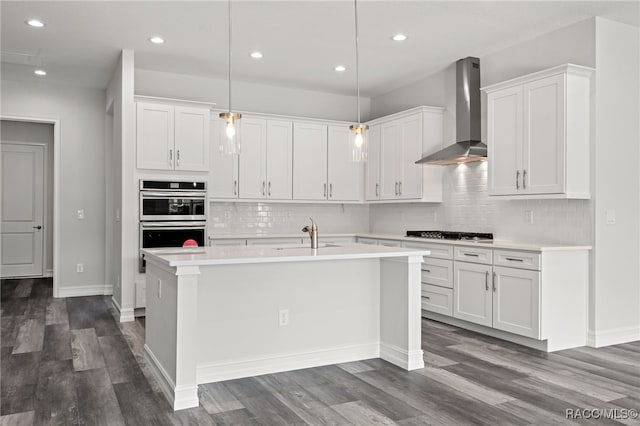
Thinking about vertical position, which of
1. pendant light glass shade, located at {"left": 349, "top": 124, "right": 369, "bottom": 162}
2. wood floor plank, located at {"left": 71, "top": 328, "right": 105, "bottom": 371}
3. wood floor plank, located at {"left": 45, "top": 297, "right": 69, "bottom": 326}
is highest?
pendant light glass shade, located at {"left": 349, "top": 124, "right": 369, "bottom": 162}

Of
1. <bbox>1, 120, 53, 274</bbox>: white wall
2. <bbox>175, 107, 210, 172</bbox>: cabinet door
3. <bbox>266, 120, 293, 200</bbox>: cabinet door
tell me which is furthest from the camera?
<bbox>1, 120, 53, 274</bbox>: white wall

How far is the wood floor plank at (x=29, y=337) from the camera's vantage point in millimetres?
4312

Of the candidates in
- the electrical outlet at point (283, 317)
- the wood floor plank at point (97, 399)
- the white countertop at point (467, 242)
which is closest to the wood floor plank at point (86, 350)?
the wood floor plank at point (97, 399)

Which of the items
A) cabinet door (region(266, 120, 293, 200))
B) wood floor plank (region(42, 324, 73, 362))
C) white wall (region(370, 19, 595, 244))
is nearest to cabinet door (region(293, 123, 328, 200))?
cabinet door (region(266, 120, 293, 200))

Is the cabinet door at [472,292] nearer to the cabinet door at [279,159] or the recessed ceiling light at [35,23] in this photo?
the cabinet door at [279,159]

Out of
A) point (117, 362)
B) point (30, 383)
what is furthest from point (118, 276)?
point (30, 383)

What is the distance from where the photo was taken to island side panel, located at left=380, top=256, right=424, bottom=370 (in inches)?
148

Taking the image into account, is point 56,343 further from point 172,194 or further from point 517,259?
point 517,259

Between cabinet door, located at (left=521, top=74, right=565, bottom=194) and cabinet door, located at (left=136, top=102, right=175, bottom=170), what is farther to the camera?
cabinet door, located at (left=136, top=102, right=175, bottom=170)

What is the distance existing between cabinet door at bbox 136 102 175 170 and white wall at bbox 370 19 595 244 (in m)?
3.05

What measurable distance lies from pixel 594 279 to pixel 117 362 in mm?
3943

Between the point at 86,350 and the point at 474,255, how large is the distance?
138 inches

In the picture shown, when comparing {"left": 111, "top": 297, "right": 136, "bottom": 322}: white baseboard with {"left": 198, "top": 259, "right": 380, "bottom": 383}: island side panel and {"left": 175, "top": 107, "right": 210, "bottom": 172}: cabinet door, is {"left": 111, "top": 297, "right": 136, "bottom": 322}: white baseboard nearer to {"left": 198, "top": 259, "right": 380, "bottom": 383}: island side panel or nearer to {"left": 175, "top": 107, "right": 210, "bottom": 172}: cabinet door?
{"left": 175, "top": 107, "right": 210, "bottom": 172}: cabinet door

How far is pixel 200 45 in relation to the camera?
5.32 meters
